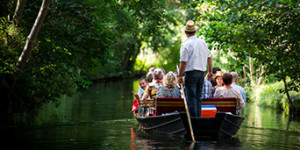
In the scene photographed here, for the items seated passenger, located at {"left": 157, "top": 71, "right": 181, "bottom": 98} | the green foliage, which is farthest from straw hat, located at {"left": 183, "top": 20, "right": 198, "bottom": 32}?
the green foliage

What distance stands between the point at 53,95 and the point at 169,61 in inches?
1486

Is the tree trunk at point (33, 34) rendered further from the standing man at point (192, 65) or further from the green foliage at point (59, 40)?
the standing man at point (192, 65)

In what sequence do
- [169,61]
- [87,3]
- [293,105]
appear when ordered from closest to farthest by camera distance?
[87,3]
[293,105]
[169,61]

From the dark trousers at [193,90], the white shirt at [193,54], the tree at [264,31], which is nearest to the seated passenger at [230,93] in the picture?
the dark trousers at [193,90]

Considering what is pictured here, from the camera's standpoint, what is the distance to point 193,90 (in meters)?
8.27

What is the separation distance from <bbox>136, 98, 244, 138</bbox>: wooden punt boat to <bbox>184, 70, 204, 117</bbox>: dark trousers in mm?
176

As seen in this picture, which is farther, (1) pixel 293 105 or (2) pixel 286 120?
(1) pixel 293 105

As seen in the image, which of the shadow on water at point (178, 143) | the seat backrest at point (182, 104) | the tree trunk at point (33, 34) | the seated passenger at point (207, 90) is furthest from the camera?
the tree trunk at point (33, 34)

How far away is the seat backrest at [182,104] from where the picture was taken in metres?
8.96

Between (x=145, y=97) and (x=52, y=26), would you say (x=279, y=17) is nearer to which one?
(x=145, y=97)

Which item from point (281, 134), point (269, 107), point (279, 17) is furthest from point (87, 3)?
point (269, 107)

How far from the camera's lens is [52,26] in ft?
43.5

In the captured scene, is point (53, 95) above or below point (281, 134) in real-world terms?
above

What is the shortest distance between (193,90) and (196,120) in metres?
0.54
